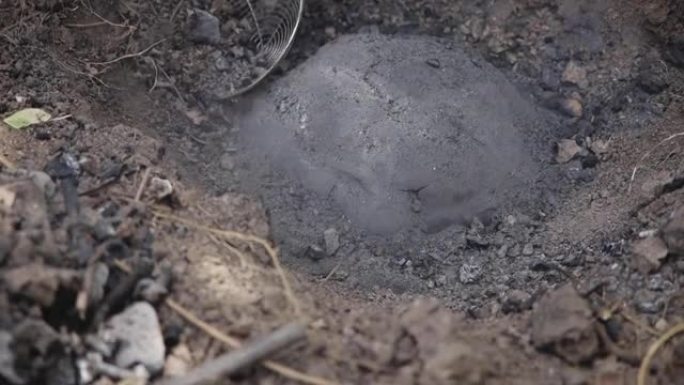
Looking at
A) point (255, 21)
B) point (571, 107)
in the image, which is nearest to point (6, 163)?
point (255, 21)

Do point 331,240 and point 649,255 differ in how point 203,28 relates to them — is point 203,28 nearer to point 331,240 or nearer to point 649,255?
point 331,240

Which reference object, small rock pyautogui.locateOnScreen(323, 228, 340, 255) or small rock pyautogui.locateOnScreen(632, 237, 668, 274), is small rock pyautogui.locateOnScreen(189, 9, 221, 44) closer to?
small rock pyautogui.locateOnScreen(323, 228, 340, 255)

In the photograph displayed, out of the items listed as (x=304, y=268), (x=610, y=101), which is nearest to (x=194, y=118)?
(x=304, y=268)

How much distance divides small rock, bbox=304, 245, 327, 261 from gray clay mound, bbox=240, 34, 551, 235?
0.60 ft

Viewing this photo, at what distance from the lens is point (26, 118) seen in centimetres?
274

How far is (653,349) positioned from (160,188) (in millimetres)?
1623

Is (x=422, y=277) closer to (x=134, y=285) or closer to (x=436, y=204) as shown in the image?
(x=436, y=204)

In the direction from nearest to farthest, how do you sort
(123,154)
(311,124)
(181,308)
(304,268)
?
(181,308) < (123,154) < (304,268) < (311,124)

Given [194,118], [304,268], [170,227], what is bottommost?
[304,268]

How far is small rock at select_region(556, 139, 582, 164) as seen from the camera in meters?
3.20

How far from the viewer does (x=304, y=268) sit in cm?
287

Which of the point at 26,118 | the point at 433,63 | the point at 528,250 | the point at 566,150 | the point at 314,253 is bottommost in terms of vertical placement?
the point at 314,253

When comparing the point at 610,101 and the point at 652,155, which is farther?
the point at 610,101

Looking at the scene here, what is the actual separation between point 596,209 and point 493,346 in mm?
1055
